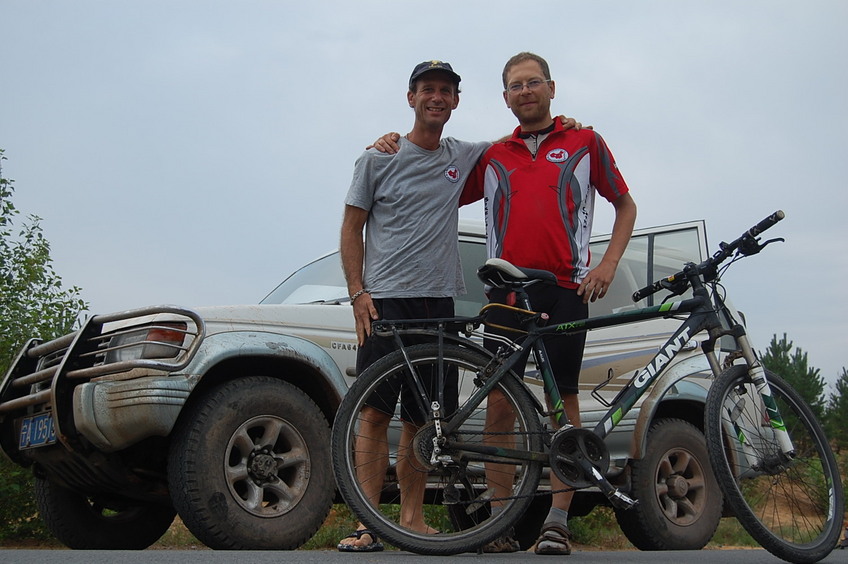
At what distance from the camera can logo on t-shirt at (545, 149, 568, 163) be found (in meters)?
4.53

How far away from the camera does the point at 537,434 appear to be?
13.0 ft

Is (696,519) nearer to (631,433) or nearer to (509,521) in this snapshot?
(631,433)

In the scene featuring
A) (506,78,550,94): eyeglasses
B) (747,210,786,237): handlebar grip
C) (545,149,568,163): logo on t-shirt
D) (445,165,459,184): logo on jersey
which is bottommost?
(747,210,786,237): handlebar grip

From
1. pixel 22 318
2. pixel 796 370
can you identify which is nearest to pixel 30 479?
pixel 22 318

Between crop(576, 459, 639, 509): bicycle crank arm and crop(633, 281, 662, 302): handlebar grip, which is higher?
Answer: crop(633, 281, 662, 302): handlebar grip

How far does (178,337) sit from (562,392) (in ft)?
6.27

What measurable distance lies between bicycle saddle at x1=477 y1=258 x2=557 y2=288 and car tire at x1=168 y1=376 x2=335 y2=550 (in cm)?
136

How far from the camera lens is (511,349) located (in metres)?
4.05

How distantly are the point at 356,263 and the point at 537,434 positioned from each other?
1.22 meters

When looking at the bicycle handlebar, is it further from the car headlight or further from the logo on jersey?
the car headlight

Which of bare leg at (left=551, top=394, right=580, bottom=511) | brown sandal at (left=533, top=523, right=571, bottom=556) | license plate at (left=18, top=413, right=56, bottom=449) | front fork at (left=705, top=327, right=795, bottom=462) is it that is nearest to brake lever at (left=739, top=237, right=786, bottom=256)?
front fork at (left=705, top=327, right=795, bottom=462)

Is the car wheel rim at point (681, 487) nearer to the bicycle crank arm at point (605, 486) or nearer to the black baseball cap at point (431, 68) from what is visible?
the bicycle crank arm at point (605, 486)

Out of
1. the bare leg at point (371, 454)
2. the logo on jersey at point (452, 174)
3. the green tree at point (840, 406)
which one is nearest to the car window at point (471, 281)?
the logo on jersey at point (452, 174)

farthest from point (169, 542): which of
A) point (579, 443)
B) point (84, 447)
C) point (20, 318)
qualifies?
point (579, 443)
